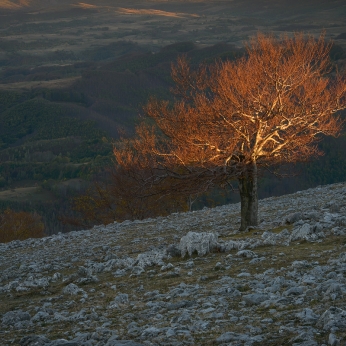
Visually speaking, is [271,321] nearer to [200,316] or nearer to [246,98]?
[200,316]

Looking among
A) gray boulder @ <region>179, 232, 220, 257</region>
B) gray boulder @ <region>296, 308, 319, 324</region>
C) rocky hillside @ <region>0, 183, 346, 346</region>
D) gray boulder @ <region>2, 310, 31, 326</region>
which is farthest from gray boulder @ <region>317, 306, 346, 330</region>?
gray boulder @ <region>179, 232, 220, 257</region>

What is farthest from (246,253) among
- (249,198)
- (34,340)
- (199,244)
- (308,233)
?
(249,198)

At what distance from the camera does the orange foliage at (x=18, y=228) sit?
7878 centimetres

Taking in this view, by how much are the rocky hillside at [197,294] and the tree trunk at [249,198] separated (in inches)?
48.2

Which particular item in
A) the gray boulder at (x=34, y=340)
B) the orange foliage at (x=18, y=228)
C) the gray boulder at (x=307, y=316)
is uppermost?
the gray boulder at (x=307, y=316)

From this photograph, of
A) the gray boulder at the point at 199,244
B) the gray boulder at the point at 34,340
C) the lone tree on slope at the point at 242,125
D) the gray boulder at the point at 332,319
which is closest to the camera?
the gray boulder at the point at 332,319

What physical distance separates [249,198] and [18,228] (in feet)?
199

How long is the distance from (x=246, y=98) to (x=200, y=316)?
1489 centimetres

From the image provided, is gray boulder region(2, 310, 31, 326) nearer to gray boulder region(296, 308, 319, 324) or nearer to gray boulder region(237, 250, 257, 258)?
gray boulder region(237, 250, 257, 258)

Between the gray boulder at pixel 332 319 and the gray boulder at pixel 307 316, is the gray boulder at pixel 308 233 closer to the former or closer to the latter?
the gray boulder at pixel 307 316

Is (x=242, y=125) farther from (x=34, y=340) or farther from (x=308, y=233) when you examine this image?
(x=34, y=340)

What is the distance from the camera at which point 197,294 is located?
44.4 ft

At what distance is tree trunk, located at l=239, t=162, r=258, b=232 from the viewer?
2555 centimetres

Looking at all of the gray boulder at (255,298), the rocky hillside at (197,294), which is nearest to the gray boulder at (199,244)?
the rocky hillside at (197,294)
